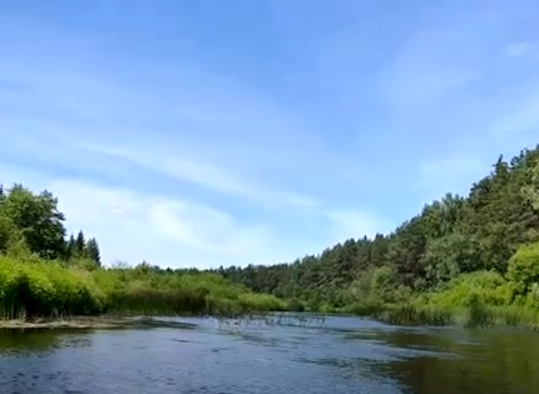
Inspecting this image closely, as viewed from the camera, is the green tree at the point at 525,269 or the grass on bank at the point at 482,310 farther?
the green tree at the point at 525,269

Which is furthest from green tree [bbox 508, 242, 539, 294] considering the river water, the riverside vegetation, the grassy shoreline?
the grassy shoreline

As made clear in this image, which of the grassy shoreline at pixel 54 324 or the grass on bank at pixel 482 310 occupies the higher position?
the grass on bank at pixel 482 310

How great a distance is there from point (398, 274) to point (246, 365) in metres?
129

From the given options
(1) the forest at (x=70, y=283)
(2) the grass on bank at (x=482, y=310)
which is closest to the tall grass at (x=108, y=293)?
(1) the forest at (x=70, y=283)

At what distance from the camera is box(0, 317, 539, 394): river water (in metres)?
22.8

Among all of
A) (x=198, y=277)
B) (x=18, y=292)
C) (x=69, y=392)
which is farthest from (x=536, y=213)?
(x=69, y=392)

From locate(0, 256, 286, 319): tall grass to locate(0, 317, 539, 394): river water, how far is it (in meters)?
6.14

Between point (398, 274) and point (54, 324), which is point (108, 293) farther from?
point (398, 274)

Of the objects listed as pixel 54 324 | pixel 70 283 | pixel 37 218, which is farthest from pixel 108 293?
pixel 37 218

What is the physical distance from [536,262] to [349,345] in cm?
4259

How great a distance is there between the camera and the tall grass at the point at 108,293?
4381 centimetres

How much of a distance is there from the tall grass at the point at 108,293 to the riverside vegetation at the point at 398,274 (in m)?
0.11

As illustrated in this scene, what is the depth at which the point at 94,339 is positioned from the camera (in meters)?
36.2

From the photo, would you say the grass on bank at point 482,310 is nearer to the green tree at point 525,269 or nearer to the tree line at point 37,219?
the green tree at point 525,269
